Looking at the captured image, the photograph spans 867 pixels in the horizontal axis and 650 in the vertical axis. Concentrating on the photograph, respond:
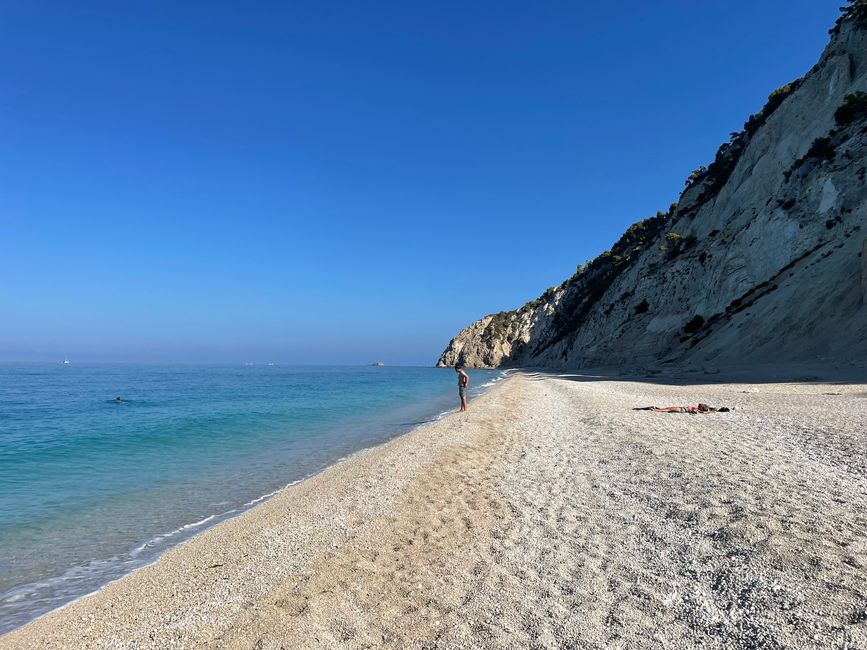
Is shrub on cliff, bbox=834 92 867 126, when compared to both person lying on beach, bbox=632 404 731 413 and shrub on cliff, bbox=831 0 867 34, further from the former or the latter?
person lying on beach, bbox=632 404 731 413

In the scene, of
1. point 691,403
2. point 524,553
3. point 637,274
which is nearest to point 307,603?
point 524,553

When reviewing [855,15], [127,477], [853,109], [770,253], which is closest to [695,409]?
[127,477]

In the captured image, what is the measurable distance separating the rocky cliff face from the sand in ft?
75.7

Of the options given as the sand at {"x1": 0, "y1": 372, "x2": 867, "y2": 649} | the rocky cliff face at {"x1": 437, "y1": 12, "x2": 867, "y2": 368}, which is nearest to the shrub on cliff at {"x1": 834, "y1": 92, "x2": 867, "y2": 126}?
the rocky cliff face at {"x1": 437, "y1": 12, "x2": 867, "y2": 368}

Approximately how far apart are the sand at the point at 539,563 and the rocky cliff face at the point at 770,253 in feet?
75.7

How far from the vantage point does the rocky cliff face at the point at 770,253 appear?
94.8 feet

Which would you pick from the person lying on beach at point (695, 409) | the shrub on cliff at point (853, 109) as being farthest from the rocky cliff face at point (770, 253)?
the person lying on beach at point (695, 409)

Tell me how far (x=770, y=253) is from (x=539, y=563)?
143 ft

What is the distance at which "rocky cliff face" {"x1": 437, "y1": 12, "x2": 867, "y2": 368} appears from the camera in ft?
94.8

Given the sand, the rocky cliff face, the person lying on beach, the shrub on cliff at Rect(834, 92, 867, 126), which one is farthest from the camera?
the shrub on cliff at Rect(834, 92, 867, 126)

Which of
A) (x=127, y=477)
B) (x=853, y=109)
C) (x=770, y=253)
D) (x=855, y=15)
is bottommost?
(x=127, y=477)

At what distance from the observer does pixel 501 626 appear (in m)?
4.28

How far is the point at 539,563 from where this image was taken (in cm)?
551

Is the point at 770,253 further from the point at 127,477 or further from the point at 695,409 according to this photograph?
the point at 127,477
